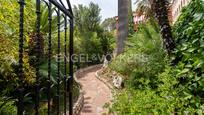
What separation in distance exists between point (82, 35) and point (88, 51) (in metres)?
1.68

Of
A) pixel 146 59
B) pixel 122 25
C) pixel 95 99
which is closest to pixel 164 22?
pixel 146 59

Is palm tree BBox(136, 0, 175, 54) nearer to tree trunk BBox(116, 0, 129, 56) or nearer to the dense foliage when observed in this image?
the dense foliage

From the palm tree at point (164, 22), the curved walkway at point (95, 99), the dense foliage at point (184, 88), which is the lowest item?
the curved walkway at point (95, 99)

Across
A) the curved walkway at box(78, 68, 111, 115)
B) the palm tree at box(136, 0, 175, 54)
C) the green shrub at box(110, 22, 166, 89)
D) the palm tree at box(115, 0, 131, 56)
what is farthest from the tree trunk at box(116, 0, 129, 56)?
the palm tree at box(136, 0, 175, 54)

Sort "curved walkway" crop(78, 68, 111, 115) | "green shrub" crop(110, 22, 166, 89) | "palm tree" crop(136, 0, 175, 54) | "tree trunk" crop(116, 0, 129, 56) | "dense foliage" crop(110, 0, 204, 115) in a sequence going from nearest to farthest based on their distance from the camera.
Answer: "dense foliage" crop(110, 0, 204, 115) < "palm tree" crop(136, 0, 175, 54) < "green shrub" crop(110, 22, 166, 89) < "curved walkway" crop(78, 68, 111, 115) < "tree trunk" crop(116, 0, 129, 56)

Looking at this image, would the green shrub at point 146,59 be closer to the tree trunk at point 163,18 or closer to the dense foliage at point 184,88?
the tree trunk at point 163,18

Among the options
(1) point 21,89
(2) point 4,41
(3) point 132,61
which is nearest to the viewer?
(1) point 21,89

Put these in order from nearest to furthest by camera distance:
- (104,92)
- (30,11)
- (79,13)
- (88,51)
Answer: (30,11)
(104,92)
(88,51)
(79,13)

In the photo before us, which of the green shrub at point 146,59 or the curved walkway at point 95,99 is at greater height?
the green shrub at point 146,59

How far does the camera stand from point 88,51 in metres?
26.3

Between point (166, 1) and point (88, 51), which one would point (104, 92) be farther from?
point (88, 51)

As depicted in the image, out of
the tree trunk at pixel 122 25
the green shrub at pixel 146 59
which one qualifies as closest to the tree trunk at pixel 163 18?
the green shrub at pixel 146 59

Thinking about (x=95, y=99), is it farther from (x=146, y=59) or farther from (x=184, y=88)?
(x=184, y=88)

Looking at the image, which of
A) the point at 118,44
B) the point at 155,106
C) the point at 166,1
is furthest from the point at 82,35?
the point at 155,106
